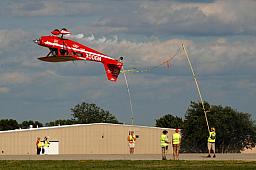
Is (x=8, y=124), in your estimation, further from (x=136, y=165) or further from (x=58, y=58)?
(x=136, y=165)

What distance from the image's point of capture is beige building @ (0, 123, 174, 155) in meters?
111

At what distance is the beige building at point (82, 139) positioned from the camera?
111 m

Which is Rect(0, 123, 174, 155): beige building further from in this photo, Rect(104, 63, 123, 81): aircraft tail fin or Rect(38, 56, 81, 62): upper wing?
Rect(38, 56, 81, 62): upper wing

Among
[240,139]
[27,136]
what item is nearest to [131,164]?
[27,136]

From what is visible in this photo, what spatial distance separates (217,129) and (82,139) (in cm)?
1795

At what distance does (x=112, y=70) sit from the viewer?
196 ft

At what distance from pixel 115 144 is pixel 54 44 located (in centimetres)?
5906

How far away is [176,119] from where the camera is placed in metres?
168

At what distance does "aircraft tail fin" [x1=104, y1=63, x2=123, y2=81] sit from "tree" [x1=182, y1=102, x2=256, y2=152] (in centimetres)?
5358

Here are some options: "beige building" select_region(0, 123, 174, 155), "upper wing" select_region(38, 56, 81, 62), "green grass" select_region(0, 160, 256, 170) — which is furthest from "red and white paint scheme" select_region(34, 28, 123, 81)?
"beige building" select_region(0, 123, 174, 155)

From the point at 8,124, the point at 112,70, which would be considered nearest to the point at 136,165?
the point at 112,70

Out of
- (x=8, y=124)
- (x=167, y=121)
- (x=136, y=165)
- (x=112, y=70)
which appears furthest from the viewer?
(x=8, y=124)

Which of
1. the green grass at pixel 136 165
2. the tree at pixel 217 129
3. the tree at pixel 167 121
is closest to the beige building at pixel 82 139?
the tree at pixel 217 129

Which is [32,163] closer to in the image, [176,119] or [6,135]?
[6,135]
